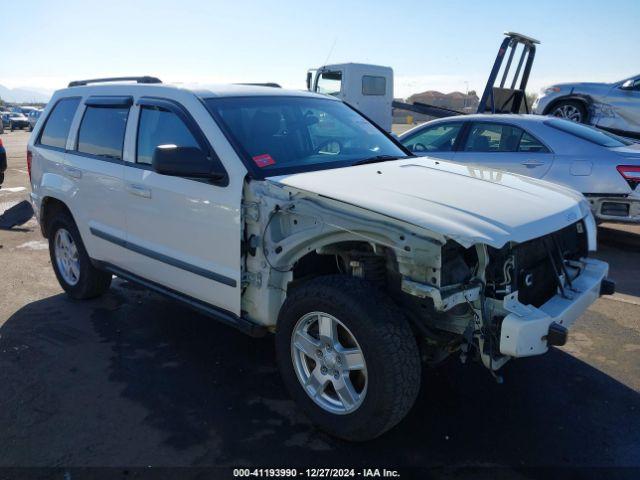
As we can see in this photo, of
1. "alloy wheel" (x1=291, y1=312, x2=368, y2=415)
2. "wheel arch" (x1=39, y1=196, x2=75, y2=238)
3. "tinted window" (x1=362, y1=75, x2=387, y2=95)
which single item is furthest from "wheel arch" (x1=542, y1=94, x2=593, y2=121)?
"alloy wheel" (x1=291, y1=312, x2=368, y2=415)

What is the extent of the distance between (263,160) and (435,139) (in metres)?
4.63

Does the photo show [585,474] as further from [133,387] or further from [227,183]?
[133,387]

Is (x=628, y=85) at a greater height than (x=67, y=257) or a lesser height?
greater

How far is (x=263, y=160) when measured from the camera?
11.1ft

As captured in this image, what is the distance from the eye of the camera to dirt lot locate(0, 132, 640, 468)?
9.51ft

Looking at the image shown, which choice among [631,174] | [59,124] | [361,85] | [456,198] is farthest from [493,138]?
[361,85]

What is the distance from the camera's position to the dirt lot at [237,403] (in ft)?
9.51

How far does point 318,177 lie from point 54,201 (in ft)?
10.2

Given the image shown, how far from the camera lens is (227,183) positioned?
10.7 ft

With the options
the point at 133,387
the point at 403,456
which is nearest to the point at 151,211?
the point at 133,387

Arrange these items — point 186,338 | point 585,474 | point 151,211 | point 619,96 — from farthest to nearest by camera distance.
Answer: point 619,96 → point 186,338 → point 151,211 → point 585,474

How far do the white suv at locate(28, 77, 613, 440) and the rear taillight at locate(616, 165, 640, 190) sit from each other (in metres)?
2.97

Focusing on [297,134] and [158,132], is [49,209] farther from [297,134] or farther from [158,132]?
[297,134]

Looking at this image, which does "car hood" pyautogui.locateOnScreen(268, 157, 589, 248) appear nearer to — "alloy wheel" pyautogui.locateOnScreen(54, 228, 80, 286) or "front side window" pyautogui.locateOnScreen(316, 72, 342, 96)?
"alloy wheel" pyautogui.locateOnScreen(54, 228, 80, 286)
